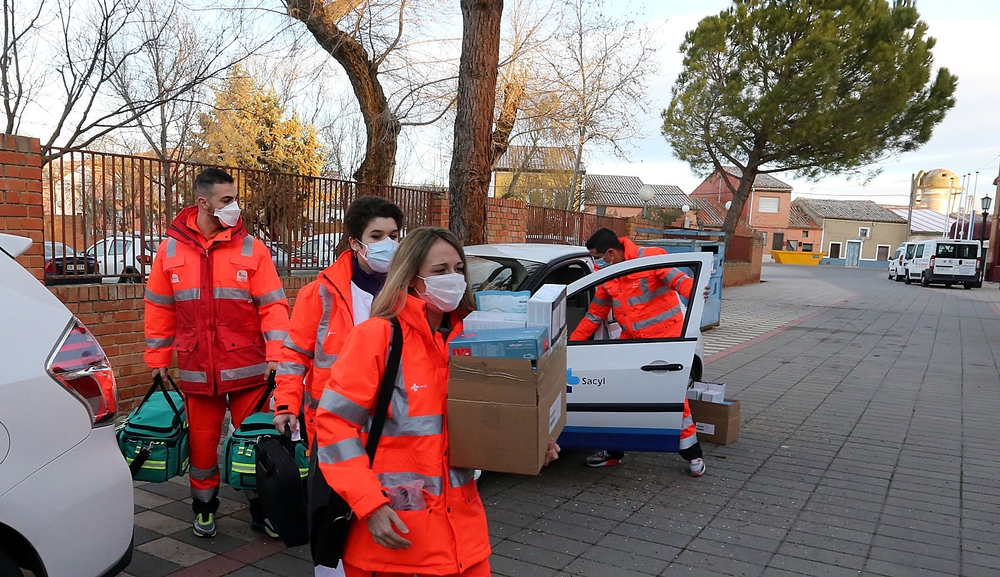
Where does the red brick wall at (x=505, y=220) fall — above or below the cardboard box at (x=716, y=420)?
above

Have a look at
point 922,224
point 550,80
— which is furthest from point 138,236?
point 922,224

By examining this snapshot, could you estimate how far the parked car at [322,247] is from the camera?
27.4 feet

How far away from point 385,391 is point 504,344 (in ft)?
1.26

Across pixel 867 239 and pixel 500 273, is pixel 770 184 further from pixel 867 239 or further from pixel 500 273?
pixel 500 273

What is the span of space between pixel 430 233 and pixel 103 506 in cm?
148

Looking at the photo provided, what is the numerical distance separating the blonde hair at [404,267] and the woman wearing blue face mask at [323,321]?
95cm

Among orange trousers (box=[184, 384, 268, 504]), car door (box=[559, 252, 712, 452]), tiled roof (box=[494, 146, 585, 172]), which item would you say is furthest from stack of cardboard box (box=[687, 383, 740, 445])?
tiled roof (box=[494, 146, 585, 172])

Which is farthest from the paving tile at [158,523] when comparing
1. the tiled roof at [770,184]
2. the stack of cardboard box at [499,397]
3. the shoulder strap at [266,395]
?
the tiled roof at [770,184]

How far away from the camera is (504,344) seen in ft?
6.80

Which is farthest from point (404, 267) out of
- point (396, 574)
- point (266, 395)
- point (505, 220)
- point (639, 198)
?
point (639, 198)

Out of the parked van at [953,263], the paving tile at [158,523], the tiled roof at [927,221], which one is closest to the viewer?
the paving tile at [158,523]

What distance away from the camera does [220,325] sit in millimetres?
3576

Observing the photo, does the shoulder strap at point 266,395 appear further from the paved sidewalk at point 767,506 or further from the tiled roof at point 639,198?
the tiled roof at point 639,198

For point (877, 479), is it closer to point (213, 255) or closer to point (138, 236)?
point (213, 255)
